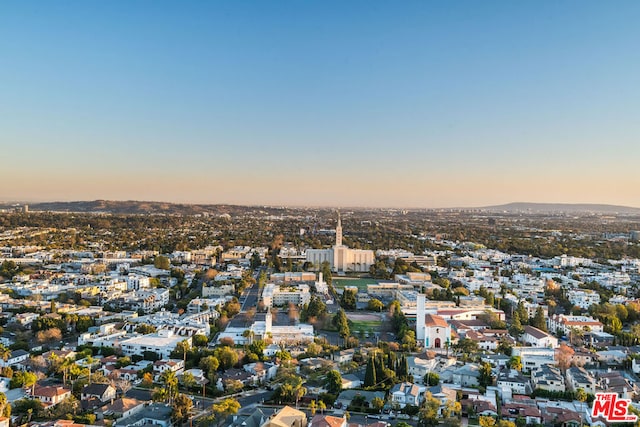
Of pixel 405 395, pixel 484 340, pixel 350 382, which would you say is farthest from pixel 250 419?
pixel 484 340

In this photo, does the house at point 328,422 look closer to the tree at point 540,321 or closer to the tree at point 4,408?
the tree at point 4,408

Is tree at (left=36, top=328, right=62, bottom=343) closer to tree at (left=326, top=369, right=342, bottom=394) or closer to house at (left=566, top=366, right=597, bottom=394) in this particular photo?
tree at (left=326, top=369, right=342, bottom=394)

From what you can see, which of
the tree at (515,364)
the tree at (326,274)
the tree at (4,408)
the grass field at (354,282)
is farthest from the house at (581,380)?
the tree at (326,274)

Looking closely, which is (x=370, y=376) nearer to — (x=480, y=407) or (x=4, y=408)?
(x=480, y=407)

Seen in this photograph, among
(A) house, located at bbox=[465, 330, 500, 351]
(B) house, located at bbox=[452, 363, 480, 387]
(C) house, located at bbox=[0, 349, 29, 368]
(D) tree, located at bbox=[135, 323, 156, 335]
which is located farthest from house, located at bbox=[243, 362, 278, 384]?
(A) house, located at bbox=[465, 330, 500, 351]

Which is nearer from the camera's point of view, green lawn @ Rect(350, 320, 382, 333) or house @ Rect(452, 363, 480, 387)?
house @ Rect(452, 363, 480, 387)

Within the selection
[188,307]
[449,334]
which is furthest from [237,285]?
[449,334]
